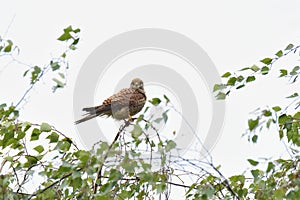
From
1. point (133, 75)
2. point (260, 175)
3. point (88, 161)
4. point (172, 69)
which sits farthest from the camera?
point (133, 75)

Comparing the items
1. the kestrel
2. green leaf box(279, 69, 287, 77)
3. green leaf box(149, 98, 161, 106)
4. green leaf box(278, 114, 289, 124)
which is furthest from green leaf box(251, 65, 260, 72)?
the kestrel

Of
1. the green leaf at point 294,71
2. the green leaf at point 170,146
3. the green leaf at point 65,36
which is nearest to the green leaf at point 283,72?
the green leaf at point 294,71

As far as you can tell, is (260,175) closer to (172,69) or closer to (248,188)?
(248,188)

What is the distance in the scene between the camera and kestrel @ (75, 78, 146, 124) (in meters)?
6.71

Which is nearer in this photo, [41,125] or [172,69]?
[41,125]

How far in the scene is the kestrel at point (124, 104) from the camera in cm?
671

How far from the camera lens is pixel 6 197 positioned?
272cm

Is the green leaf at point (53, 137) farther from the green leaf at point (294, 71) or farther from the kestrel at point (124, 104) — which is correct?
the kestrel at point (124, 104)

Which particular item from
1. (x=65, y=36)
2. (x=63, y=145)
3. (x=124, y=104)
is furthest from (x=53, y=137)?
(x=124, y=104)

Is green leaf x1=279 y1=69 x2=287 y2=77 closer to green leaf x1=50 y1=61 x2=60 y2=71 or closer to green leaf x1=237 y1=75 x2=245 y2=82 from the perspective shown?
green leaf x1=237 y1=75 x2=245 y2=82

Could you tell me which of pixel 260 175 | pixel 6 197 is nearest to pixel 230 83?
pixel 260 175

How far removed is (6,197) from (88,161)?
0.46 metres

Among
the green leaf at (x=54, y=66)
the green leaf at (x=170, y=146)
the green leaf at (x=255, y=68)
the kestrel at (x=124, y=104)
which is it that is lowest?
the green leaf at (x=170, y=146)

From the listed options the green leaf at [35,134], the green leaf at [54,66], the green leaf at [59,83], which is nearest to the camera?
the green leaf at [59,83]
